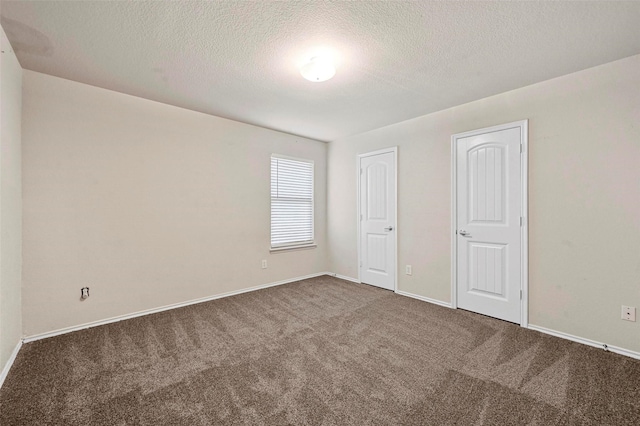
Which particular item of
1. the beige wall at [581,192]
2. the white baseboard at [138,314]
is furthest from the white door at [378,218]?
the white baseboard at [138,314]

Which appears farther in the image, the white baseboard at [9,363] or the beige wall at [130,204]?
the beige wall at [130,204]

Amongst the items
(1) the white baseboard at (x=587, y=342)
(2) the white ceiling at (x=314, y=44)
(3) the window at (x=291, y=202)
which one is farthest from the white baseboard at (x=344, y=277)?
(2) the white ceiling at (x=314, y=44)

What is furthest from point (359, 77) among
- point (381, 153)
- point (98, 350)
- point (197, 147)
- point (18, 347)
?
point (18, 347)

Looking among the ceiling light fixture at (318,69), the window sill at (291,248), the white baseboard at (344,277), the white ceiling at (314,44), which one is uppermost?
the white ceiling at (314,44)

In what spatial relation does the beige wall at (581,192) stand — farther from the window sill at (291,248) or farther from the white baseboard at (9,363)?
the white baseboard at (9,363)

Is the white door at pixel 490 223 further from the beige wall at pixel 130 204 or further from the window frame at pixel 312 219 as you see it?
the beige wall at pixel 130 204

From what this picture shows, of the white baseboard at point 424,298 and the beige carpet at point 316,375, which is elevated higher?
the white baseboard at point 424,298

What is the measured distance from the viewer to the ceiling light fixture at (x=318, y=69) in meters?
2.28

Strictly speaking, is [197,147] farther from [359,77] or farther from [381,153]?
[381,153]

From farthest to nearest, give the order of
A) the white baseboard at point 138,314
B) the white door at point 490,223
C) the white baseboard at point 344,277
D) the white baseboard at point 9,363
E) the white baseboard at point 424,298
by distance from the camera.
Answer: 1. the white baseboard at point 344,277
2. the white baseboard at point 424,298
3. the white door at point 490,223
4. the white baseboard at point 138,314
5. the white baseboard at point 9,363

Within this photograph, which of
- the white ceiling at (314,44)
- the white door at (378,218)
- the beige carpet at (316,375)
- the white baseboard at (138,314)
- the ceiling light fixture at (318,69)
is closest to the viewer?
the beige carpet at (316,375)

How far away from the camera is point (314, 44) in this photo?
2125 mm

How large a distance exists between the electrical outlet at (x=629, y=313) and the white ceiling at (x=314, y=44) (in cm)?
209

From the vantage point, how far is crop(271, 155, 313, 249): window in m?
4.48
